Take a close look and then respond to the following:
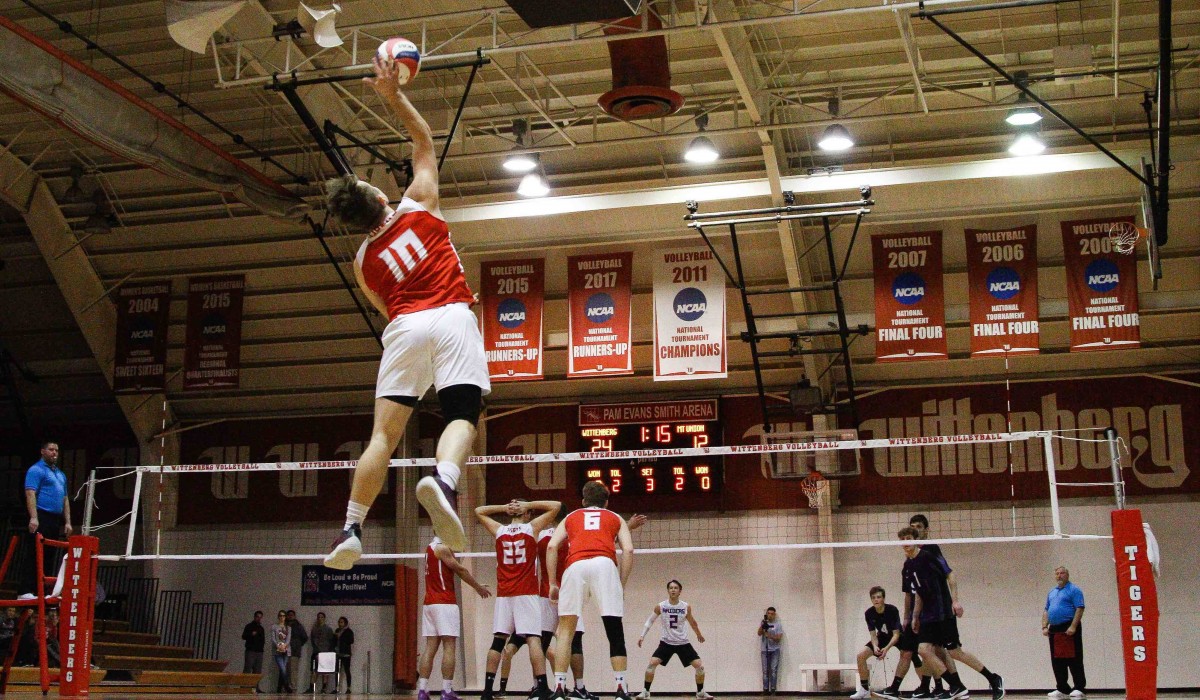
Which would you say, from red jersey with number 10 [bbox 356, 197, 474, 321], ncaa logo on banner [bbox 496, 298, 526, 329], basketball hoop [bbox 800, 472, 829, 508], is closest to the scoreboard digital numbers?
basketball hoop [bbox 800, 472, 829, 508]

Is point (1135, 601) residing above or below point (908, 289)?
below

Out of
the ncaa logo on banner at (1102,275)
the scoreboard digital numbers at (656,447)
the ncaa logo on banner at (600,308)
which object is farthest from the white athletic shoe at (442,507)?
the scoreboard digital numbers at (656,447)

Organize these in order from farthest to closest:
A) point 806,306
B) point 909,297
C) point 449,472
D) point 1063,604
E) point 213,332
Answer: point 213,332, point 806,306, point 909,297, point 1063,604, point 449,472

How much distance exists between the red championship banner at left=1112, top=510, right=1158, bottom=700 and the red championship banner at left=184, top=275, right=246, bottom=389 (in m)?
15.1

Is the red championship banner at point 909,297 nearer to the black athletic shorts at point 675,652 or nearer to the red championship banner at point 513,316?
the red championship banner at point 513,316

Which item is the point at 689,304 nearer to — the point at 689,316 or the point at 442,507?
the point at 689,316

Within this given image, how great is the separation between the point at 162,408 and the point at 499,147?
893 cm

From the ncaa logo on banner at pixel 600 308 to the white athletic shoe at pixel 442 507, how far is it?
13667 millimetres

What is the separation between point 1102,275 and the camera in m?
17.8

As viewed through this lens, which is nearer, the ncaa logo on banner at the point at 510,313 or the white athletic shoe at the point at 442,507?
the white athletic shoe at the point at 442,507

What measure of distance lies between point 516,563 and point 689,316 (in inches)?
283

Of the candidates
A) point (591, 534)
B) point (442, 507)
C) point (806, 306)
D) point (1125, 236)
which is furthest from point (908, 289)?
point (442, 507)

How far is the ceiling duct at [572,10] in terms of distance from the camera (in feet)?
37.3

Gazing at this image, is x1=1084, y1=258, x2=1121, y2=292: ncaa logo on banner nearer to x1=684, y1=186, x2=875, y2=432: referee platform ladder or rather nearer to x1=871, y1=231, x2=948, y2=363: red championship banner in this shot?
x1=871, y1=231, x2=948, y2=363: red championship banner
